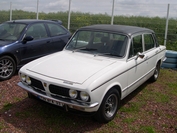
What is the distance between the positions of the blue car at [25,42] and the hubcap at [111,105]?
3.37 metres

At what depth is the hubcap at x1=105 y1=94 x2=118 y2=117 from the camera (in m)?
4.03

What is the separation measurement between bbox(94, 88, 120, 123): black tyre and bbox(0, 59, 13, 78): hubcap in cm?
340

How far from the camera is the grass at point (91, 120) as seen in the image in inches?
153

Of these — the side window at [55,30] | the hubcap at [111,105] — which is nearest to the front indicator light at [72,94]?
the hubcap at [111,105]

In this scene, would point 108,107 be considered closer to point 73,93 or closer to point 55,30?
point 73,93

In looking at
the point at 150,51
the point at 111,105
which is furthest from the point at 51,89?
the point at 150,51

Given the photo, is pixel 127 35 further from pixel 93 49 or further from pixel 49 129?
pixel 49 129

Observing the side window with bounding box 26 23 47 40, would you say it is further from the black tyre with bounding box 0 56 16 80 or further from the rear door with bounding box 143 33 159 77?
the rear door with bounding box 143 33 159 77

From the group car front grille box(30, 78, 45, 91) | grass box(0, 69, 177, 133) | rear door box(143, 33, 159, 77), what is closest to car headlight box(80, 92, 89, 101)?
grass box(0, 69, 177, 133)

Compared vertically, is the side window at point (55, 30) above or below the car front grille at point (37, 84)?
above

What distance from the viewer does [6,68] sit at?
20.0 ft

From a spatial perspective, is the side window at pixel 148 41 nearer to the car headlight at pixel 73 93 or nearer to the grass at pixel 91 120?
the grass at pixel 91 120

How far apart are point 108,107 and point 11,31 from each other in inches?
169

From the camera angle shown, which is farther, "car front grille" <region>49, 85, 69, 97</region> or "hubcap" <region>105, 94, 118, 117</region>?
"hubcap" <region>105, 94, 118, 117</region>
